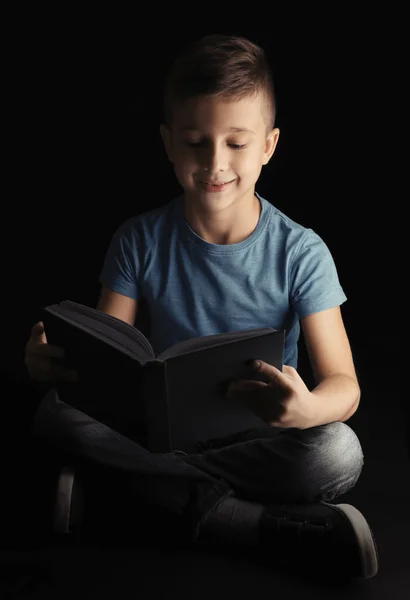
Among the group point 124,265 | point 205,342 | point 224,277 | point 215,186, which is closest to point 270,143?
point 215,186

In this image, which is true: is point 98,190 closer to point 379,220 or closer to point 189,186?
point 189,186

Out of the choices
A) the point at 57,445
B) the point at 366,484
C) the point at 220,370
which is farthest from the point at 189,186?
the point at 366,484

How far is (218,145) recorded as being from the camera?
160 centimetres

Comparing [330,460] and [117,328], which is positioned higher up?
[117,328]

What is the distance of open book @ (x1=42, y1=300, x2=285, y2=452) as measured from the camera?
138cm

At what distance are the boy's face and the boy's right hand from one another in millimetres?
412

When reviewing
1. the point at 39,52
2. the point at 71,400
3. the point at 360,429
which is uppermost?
the point at 39,52

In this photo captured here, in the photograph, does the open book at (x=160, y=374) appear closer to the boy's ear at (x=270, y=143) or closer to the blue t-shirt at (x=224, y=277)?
the blue t-shirt at (x=224, y=277)

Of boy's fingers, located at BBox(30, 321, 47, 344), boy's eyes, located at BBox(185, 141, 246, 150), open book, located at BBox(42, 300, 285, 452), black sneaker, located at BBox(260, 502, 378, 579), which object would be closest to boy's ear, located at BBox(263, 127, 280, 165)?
boy's eyes, located at BBox(185, 141, 246, 150)

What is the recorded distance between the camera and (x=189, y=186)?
1688 millimetres

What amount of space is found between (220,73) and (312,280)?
449 mm

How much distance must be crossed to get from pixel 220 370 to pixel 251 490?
1.19 feet

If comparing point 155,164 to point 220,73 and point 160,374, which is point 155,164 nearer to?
point 220,73

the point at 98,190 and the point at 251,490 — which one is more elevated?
the point at 98,190
